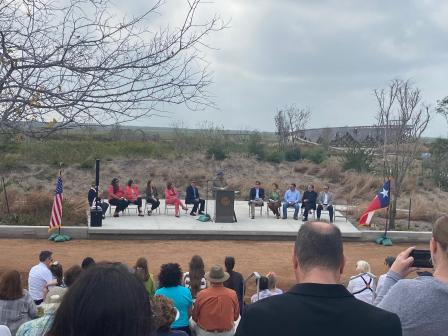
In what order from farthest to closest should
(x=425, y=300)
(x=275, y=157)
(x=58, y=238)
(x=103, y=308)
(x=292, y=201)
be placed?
1. (x=275, y=157)
2. (x=292, y=201)
3. (x=58, y=238)
4. (x=425, y=300)
5. (x=103, y=308)

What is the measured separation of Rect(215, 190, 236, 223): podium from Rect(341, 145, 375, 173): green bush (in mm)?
16540

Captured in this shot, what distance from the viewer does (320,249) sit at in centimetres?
253

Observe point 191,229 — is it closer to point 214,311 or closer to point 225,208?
point 225,208

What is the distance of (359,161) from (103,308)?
112 feet

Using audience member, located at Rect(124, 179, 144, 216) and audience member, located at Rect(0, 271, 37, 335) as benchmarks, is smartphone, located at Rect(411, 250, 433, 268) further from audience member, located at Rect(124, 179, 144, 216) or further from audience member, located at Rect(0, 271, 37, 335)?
audience member, located at Rect(124, 179, 144, 216)

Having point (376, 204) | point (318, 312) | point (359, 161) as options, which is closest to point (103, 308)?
point (318, 312)

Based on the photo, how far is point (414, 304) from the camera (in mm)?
2705

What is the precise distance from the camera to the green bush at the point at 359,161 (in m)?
34.6

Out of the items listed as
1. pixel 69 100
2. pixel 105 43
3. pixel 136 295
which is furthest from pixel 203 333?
pixel 136 295

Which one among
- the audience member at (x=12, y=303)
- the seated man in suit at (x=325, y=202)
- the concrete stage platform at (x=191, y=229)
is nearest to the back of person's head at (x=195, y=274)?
the audience member at (x=12, y=303)

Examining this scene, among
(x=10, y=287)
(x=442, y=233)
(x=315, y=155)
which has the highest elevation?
(x=315, y=155)

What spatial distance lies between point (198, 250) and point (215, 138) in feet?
85.9

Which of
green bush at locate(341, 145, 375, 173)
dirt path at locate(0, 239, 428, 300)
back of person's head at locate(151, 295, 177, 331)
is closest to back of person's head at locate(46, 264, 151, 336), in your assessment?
back of person's head at locate(151, 295, 177, 331)

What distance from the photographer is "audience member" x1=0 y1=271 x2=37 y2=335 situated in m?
5.79
